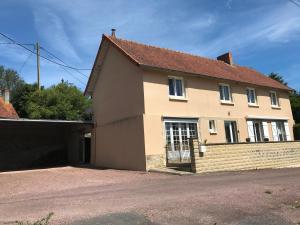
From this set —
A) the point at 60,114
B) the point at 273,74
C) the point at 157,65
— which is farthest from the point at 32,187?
the point at 273,74

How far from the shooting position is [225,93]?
23094 millimetres

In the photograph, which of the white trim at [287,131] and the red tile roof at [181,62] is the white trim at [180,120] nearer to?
the red tile roof at [181,62]

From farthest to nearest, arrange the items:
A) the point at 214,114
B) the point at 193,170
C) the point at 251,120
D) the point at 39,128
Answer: the point at 39,128 < the point at 251,120 < the point at 214,114 < the point at 193,170

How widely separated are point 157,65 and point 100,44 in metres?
5.42

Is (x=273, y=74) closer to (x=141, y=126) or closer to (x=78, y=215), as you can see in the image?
(x=141, y=126)

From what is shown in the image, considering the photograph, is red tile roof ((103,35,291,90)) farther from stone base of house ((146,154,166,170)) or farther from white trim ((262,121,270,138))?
stone base of house ((146,154,166,170))

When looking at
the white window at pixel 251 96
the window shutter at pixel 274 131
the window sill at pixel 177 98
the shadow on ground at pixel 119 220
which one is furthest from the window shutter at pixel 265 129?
the shadow on ground at pixel 119 220

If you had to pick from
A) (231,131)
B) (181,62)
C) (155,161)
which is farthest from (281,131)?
(155,161)

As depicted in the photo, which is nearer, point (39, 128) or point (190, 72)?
point (190, 72)

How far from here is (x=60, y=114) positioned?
36000 millimetres

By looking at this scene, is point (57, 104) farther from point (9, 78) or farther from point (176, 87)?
point (9, 78)

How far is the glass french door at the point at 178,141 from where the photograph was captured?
733 inches

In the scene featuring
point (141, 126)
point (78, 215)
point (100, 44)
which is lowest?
point (78, 215)

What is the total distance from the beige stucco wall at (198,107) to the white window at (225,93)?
0.29 m
